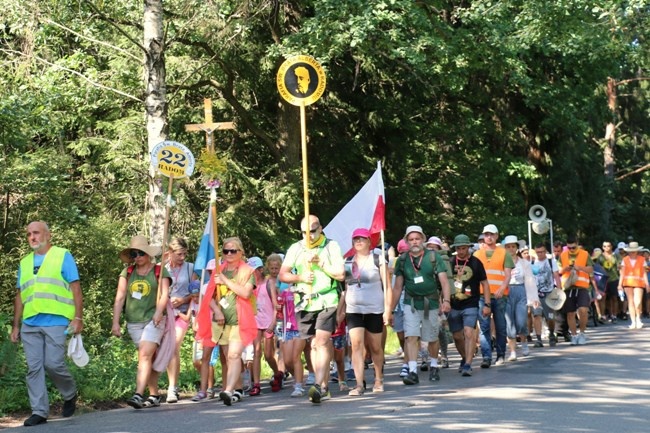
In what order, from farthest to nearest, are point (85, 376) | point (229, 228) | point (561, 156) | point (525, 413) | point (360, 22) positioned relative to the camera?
point (561, 156)
point (229, 228)
point (360, 22)
point (85, 376)
point (525, 413)

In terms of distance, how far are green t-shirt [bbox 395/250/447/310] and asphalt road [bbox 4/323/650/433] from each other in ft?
3.23

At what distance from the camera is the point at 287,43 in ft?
77.5

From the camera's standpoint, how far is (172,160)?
46.0 feet

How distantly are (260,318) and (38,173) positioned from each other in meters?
6.95

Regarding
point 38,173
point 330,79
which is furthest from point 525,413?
point 330,79

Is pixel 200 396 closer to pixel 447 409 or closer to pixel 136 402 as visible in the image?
pixel 136 402

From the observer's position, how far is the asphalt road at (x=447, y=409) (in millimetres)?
10062

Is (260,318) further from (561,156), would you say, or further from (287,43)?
(561,156)

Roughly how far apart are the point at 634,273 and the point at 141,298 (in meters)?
14.7

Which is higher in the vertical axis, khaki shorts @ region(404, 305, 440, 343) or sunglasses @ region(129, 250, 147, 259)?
sunglasses @ region(129, 250, 147, 259)

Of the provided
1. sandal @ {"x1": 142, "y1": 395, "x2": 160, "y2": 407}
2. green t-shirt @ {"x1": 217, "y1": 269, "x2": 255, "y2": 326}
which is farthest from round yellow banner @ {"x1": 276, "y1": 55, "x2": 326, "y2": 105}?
sandal @ {"x1": 142, "y1": 395, "x2": 160, "y2": 407}

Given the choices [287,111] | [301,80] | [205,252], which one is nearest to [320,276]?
[205,252]

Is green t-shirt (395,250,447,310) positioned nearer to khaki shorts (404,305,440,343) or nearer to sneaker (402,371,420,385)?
khaki shorts (404,305,440,343)

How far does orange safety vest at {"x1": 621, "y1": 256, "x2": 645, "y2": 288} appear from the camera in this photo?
965 inches
